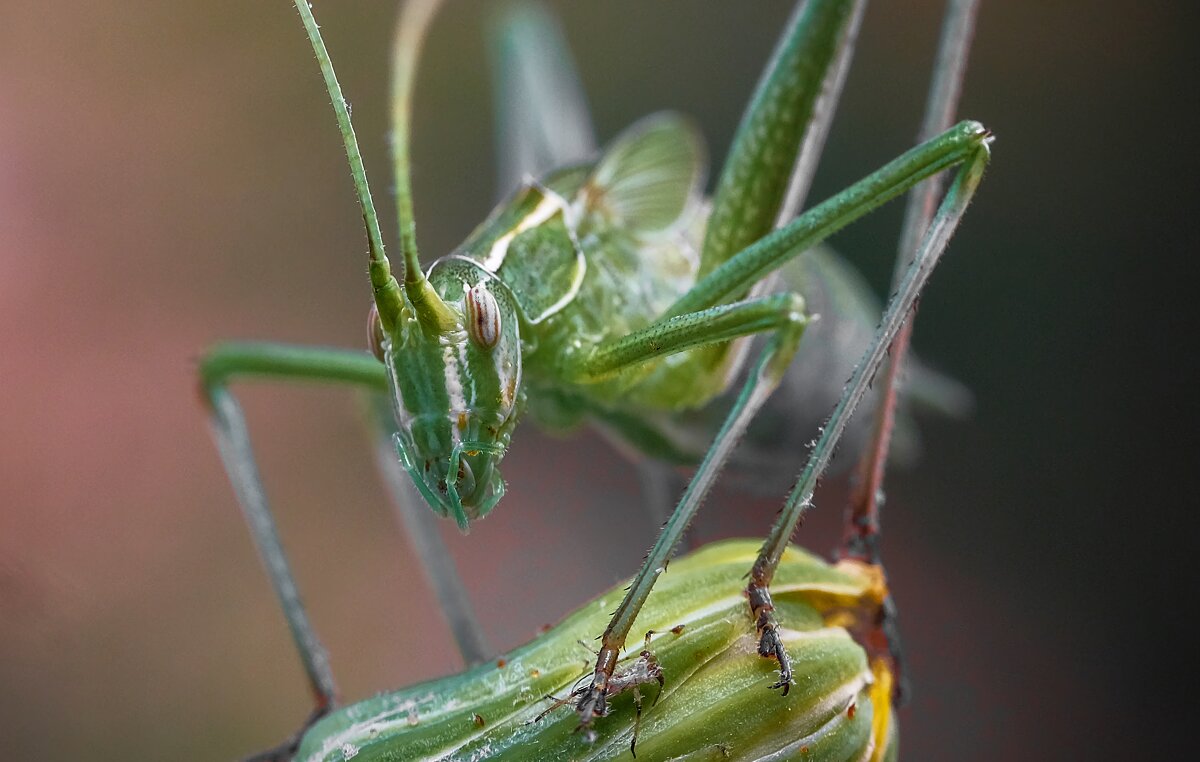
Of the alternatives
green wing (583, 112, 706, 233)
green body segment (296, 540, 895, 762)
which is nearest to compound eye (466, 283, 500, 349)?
green body segment (296, 540, 895, 762)

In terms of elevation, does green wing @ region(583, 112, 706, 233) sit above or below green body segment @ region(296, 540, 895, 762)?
above

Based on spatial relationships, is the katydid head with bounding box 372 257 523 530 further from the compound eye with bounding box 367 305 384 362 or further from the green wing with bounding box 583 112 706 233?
the green wing with bounding box 583 112 706 233

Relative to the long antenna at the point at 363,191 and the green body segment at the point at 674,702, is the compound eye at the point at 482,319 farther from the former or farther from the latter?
the green body segment at the point at 674,702

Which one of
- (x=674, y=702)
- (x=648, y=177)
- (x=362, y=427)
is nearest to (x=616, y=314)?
(x=648, y=177)

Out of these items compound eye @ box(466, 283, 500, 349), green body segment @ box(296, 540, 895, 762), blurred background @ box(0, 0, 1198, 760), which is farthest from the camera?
blurred background @ box(0, 0, 1198, 760)

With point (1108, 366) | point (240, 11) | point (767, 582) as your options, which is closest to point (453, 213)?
point (240, 11)

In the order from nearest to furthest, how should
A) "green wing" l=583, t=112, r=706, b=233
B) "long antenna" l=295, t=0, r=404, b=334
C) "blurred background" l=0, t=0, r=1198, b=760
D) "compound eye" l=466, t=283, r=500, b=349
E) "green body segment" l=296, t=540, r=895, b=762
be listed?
"green body segment" l=296, t=540, r=895, b=762
"long antenna" l=295, t=0, r=404, b=334
"compound eye" l=466, t=283, r=500, b=349
"green wing" l=583, t=112, r=706, b=233
"blurred background" l=0, t=0, r=1198, b=760
